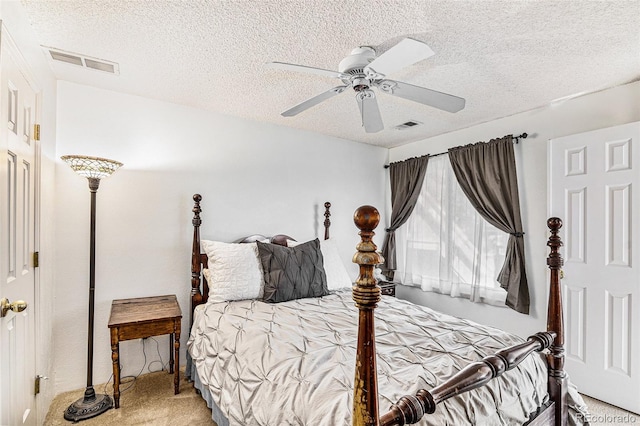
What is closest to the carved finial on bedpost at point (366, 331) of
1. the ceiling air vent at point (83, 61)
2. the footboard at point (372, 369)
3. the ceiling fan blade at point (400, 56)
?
the footboard at point (372, 369)

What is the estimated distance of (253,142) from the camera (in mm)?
3514

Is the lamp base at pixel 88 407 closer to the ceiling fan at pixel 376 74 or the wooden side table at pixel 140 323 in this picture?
the wooden side table at pixel 140 323

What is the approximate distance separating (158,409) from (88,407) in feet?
1.53

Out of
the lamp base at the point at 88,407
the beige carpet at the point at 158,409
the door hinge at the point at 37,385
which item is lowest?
the beige carpet at the point at 158,409

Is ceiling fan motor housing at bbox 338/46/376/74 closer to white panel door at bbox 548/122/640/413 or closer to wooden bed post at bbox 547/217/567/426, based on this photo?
wooden bed post at bbox 547/217/567/426

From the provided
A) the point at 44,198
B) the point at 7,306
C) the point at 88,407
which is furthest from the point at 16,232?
the point at 88,407

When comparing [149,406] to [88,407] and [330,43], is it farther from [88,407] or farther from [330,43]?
[330,43]

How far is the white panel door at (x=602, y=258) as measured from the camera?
7.93ft

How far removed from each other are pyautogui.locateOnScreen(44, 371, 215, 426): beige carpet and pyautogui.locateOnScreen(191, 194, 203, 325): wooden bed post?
2.18 ft

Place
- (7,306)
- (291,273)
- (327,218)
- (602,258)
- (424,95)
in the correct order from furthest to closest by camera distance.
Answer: (327,218), (291,273), (602,258), (424,95), (7,306)

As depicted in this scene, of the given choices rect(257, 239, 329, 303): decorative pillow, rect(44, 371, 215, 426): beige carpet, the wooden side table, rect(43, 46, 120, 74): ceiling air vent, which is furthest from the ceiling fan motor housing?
rect(44, 371, 215, 426): beige carpet

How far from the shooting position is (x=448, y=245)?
380 centimetres

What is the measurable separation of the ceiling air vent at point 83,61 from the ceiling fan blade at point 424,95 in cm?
194

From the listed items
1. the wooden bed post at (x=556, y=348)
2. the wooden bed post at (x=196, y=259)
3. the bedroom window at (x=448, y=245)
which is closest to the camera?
the wooden bed post at (x=556, y=348)
